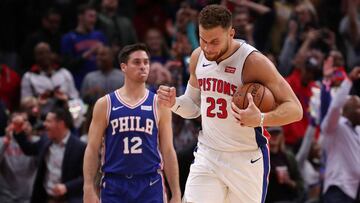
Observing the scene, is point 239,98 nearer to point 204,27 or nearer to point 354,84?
point 204,27

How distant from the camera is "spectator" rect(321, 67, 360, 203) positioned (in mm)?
10977

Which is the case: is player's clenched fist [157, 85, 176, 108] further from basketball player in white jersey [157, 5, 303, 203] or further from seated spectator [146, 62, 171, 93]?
seated spectator [146, 62, 171, 93]

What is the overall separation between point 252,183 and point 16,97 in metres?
6.96

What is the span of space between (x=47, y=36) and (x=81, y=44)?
0.86 m

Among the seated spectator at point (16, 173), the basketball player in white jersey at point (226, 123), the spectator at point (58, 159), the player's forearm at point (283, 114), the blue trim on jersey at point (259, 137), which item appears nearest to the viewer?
the player's forearm at point (283, 114)

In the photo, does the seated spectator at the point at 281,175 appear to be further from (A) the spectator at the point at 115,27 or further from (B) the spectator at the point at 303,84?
(A) the spectator at the point at 115,27

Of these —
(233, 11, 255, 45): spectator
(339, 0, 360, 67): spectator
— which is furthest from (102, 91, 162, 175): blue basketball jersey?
(339, 0, 360, 67): spectator

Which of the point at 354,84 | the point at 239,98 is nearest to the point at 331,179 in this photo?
the point at 354,84

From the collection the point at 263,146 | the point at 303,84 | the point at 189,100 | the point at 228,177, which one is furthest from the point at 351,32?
the point at 228,177

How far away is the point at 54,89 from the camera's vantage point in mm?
12680

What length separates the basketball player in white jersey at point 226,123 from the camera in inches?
282

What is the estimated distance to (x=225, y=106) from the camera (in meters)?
7.37

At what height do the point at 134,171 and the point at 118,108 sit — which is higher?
the point at 118,108

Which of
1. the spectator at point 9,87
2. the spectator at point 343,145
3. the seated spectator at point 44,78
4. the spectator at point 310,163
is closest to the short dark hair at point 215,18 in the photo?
the spectator at point 343,145
